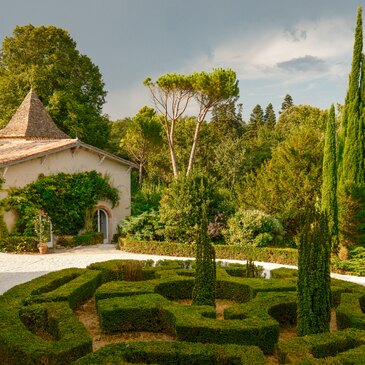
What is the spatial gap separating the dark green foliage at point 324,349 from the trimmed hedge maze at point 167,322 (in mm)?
14

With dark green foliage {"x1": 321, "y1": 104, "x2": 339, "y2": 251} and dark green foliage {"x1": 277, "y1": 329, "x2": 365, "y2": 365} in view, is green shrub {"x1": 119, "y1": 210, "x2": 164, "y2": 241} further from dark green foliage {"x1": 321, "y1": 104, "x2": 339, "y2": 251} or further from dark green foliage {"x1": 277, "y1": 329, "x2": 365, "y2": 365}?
dark green foliage {"x1": 277, "y1": 329, "x2": 365, "y2": 365}

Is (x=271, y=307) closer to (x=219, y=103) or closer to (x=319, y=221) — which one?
(x=319, y=221)

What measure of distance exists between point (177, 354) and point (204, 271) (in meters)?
2.90

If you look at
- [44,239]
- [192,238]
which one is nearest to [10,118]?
[44,239]

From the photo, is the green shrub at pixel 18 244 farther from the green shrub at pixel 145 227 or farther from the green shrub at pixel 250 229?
the green shrub at pixel 250 229

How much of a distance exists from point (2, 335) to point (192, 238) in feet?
46.5

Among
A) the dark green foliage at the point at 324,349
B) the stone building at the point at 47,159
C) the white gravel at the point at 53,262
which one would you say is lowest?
the dark green foliage at the point at 324,349

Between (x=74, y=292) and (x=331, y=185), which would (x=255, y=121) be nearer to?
(x=331, y=185)

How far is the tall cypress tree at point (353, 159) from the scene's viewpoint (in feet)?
61.3

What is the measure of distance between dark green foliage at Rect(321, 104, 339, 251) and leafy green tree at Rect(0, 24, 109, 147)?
69.6 ft

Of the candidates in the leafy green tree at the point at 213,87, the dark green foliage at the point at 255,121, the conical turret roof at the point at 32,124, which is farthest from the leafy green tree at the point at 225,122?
the conical turret roof at the point at 32,124

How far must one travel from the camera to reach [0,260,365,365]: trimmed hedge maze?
6648 millimetres

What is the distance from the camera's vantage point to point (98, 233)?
80.3ft

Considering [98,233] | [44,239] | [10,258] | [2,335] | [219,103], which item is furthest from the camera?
[219,103]
